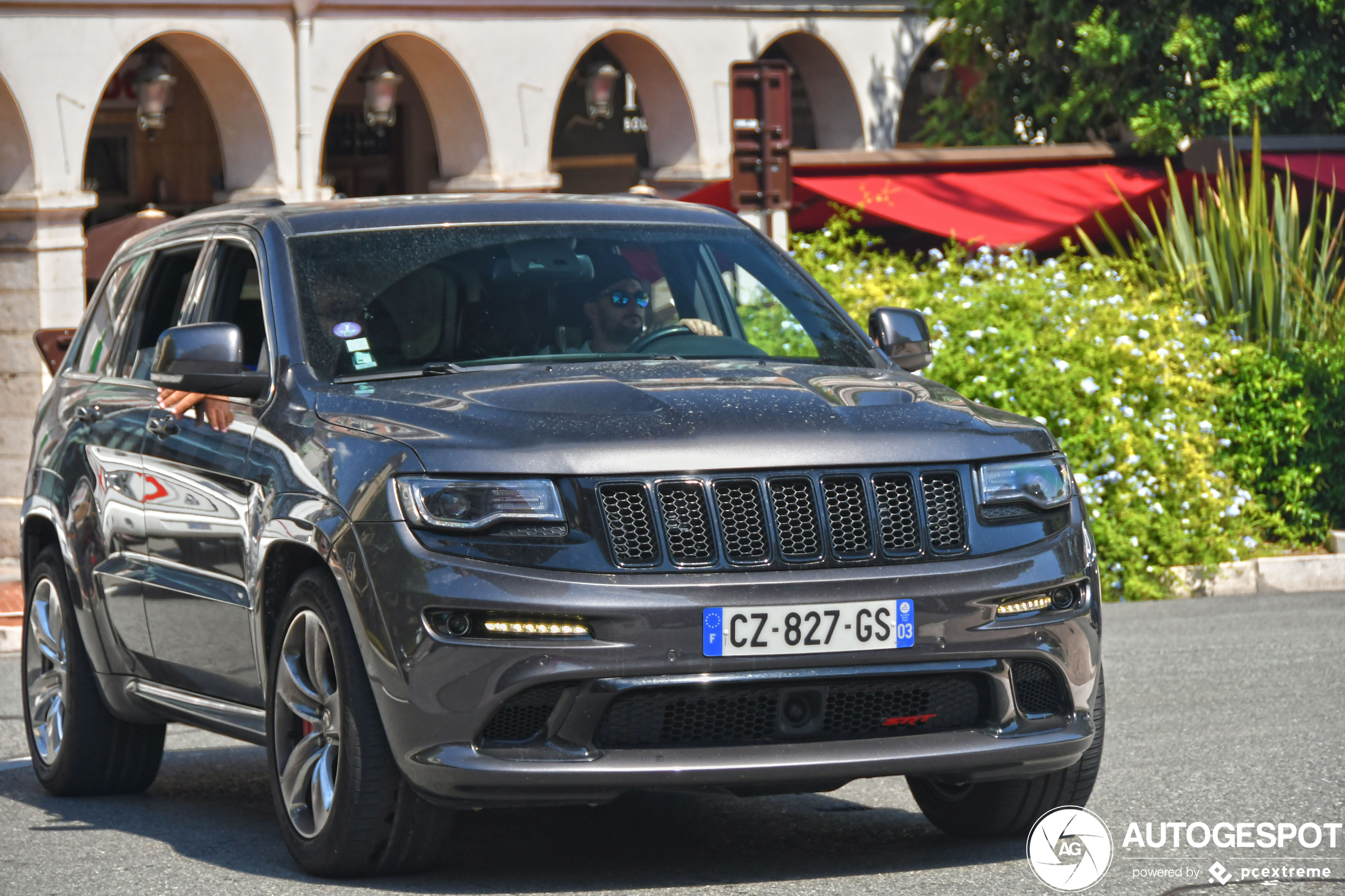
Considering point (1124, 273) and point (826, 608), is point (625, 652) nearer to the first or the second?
point (826, 608)

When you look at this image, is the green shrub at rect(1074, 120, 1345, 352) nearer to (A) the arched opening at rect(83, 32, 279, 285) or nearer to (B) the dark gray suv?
(A) the arched opening at rect(83, 32, 279, 285)

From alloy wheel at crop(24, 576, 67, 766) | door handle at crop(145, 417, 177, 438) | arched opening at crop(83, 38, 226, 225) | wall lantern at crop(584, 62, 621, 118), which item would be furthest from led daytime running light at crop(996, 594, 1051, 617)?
arched opening at crop(83, 38, 226, 225)

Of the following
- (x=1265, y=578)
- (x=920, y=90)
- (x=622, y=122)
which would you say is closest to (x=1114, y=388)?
(x=1265, y=578)

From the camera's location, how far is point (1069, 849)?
5.87 metres

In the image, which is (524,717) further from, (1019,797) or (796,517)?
(1019,797)

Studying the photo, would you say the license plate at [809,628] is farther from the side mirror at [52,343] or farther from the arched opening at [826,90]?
the arched opening at [826,90]

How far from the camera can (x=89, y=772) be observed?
7406mm

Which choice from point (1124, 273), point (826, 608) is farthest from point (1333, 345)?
point (826, 608)

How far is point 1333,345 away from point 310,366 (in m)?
10.6

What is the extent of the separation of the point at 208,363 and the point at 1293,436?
10.1 m

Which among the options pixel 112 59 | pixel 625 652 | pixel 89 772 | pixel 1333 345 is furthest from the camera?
pixel 112 59

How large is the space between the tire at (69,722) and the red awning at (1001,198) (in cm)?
953

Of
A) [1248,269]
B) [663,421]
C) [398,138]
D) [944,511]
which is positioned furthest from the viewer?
[398,138]

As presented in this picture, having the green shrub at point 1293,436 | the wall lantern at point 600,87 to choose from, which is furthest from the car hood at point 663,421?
the wall lantern at point 600,87
